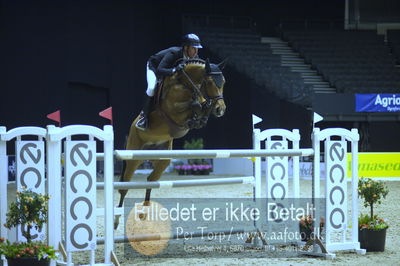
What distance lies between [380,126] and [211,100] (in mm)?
→ 13080

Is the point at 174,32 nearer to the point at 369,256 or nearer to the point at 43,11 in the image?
the point at 43,11

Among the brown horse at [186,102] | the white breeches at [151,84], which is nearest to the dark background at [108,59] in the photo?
the white breeches at [151,84]

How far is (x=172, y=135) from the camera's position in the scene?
224 inches

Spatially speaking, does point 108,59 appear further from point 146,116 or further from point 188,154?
point 188,154

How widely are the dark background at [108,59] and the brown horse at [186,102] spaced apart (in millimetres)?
7551

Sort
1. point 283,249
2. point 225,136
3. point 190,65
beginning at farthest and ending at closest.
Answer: point 225,136, point 190,65, point 283,249

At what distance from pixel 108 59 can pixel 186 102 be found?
9979mm

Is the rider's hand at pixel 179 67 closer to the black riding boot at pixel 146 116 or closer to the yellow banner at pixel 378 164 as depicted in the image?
the black riding boot at pixel 146 116

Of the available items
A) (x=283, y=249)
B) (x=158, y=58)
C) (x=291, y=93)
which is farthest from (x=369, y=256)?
(x=291, y=93)

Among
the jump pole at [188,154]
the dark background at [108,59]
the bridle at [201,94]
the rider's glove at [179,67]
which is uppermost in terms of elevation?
the dark background at [108,59]

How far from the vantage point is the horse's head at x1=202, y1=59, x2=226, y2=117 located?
530cm

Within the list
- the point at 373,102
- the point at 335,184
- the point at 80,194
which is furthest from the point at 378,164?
the point at 80,194

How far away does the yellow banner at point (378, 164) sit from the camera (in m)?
12.7

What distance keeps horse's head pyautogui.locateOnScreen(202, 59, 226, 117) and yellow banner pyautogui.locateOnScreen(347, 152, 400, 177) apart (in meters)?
7.77
